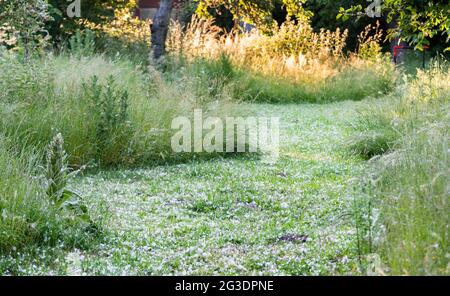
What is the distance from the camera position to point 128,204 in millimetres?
5641

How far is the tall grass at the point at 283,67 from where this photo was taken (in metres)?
15.0

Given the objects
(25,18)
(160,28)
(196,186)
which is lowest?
(196,186)

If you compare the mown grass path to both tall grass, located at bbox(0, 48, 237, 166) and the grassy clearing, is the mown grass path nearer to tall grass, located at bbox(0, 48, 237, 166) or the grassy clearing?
the grassy clearing

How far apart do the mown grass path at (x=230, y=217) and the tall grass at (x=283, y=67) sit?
6.57 meters

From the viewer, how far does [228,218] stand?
5.35 meters

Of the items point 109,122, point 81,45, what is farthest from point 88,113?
point 81,45

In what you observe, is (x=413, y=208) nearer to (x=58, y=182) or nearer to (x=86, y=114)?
(x=58, y=182)

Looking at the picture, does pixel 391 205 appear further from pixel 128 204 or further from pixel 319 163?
pixel 319 163

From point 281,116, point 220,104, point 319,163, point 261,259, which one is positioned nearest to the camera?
point 261,259

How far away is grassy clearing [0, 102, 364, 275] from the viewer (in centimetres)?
401

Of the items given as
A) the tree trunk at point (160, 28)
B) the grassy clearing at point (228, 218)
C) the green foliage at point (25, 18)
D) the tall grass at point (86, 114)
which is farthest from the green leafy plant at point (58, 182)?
the tree trunk at point (160, 28)

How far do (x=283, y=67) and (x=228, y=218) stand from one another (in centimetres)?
1136

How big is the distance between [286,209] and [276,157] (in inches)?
102

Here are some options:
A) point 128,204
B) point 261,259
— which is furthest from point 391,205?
point 128,204
